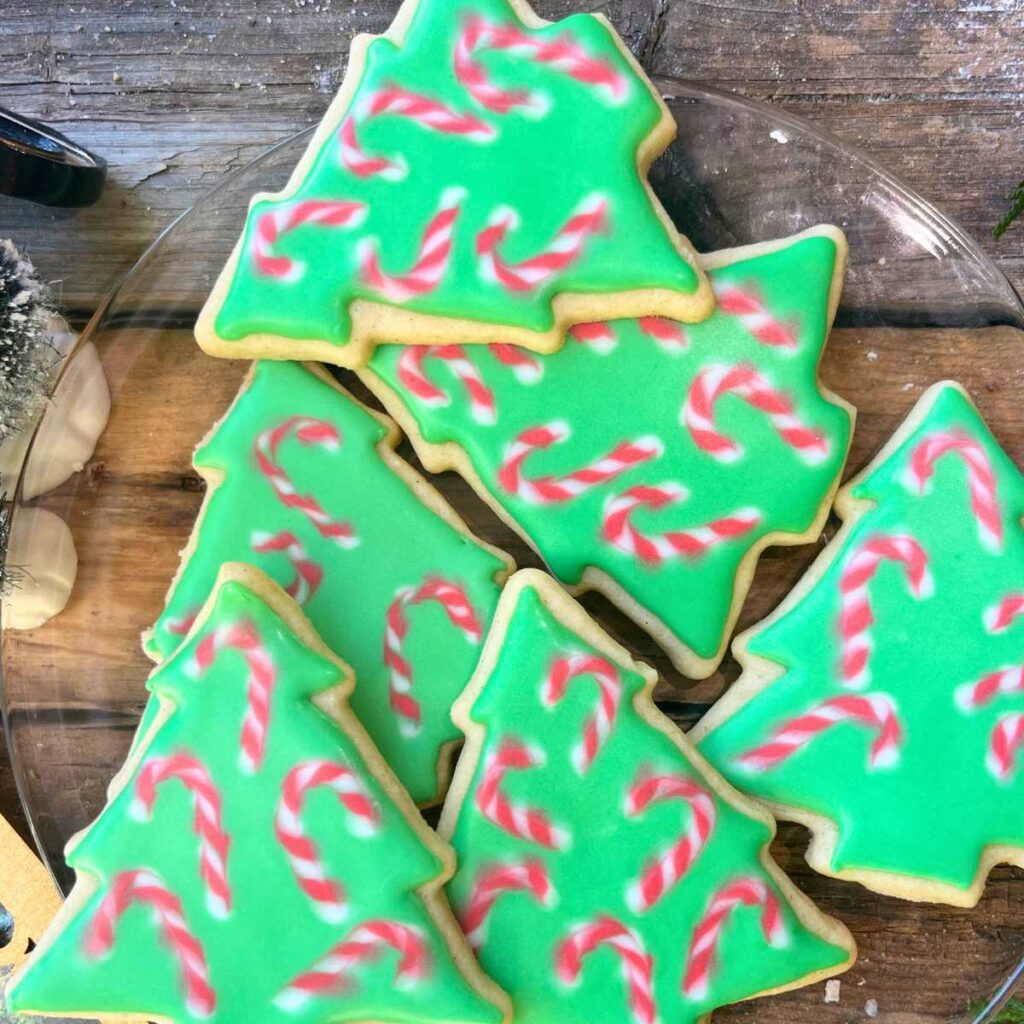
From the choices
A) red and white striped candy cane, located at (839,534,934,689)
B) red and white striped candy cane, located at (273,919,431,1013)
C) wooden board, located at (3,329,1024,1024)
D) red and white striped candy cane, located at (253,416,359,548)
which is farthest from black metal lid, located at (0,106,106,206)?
red and white striped candy cane, located at (839,534,934,689)

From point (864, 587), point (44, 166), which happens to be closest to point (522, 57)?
point (44, 166)

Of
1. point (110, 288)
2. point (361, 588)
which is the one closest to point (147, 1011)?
point (361, 588)

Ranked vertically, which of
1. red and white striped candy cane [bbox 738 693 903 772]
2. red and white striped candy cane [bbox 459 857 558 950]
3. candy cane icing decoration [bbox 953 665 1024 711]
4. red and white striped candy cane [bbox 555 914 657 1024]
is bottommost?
red and white striped candy cane [bbox 555 914 657 1024]

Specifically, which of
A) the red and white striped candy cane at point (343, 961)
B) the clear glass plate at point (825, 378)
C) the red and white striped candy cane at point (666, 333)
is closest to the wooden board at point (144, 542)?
the clear glass plate at point (825, 378)

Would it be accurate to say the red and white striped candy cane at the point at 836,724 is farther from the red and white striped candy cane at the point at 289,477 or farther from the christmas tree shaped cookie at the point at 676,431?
the red and white striped candy cane at the point at 289,477

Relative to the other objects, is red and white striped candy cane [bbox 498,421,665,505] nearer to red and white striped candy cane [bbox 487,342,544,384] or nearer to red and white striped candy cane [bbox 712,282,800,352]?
red and white striped candy cane [bbox 487,342,544,384]

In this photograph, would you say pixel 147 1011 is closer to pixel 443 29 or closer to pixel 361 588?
pixel 361 588
